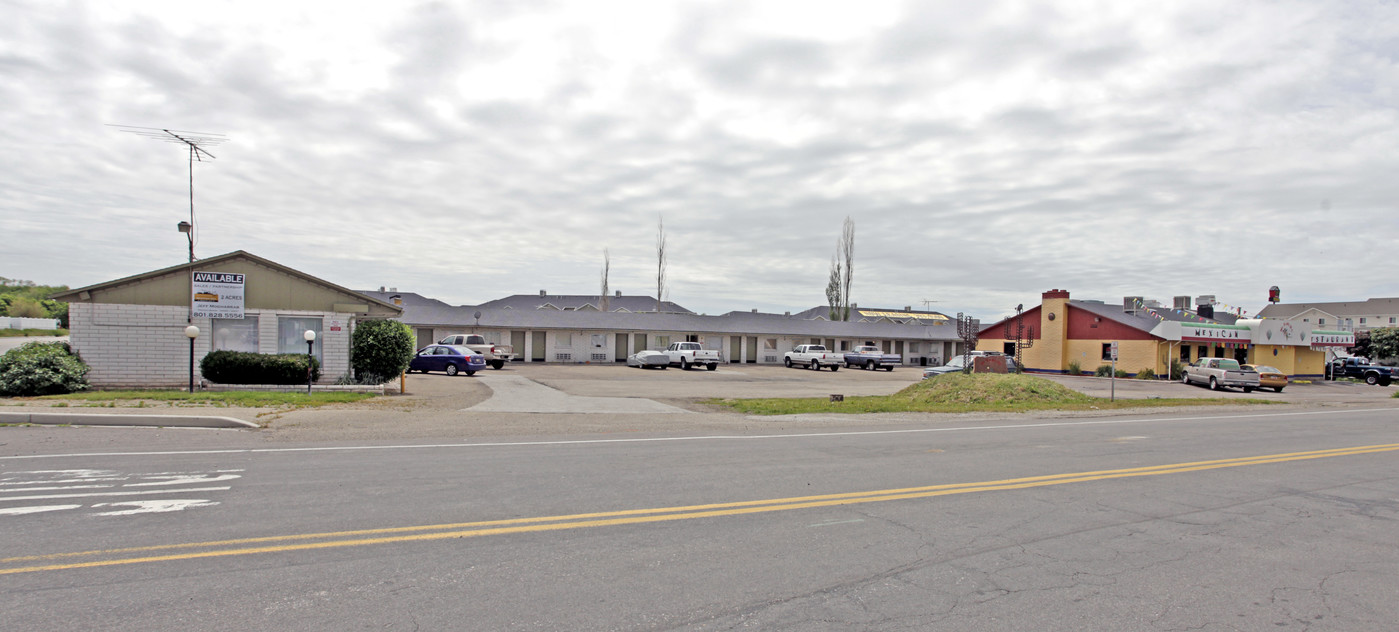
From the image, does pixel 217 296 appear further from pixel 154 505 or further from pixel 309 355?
pixel 154 505

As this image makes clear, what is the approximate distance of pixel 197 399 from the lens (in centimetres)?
1620

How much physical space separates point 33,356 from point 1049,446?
70.0ft

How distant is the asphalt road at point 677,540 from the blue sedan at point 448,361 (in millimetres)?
20254

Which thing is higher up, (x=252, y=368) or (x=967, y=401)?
(x=252, y=368)

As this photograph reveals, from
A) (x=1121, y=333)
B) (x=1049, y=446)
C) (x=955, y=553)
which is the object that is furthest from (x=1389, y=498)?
(x=1121, y=333)

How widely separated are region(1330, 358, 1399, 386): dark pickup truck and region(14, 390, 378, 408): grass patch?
175ft

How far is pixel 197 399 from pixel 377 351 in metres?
5.43

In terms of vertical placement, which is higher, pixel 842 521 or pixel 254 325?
pixel 254 325

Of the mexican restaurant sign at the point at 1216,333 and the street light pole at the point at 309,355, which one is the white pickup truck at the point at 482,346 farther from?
the mexican restaurant sign at the point at 1216,333

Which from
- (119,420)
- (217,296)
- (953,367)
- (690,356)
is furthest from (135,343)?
(953,367)

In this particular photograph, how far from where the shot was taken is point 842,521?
6.38 meters

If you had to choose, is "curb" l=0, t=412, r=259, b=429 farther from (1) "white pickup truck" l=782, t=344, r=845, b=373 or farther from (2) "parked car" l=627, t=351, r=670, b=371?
(1) "white pickup truck" l=782, t=344, r=845, b=373

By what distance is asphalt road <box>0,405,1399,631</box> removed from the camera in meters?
4.27

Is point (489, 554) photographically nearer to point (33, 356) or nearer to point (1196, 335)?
point (33, 356)
